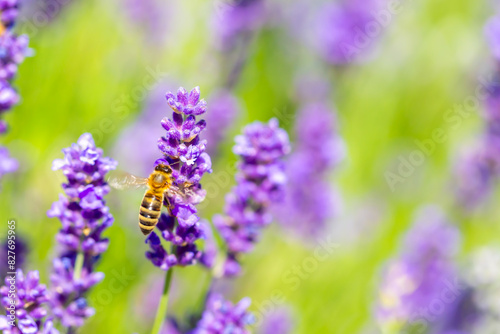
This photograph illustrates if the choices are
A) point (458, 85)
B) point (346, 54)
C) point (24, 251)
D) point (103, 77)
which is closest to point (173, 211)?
point (24, 251)

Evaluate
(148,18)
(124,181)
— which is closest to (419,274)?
(124,181)

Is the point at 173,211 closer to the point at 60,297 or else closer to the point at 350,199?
the point at 60,297

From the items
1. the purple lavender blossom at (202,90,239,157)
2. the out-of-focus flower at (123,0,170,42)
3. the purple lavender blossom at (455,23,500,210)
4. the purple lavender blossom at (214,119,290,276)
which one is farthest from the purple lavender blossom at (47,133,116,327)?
the out-of-focus flower at (123,0,170,42)

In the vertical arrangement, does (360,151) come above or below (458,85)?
below

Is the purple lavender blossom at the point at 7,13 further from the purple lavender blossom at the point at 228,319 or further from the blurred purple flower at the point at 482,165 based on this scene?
the blurred purple flower at the point at 482,165

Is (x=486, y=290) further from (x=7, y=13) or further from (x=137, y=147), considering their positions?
(x=7, y=13)
